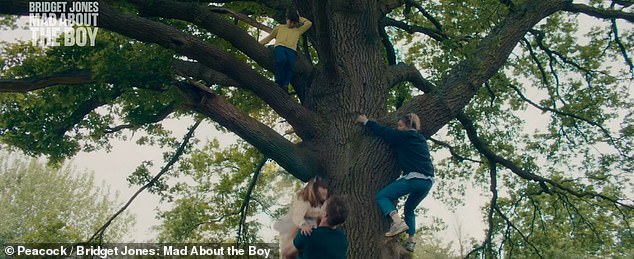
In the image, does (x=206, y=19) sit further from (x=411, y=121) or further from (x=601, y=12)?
(x=601, y=12)

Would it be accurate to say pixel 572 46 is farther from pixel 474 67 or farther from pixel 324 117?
pixel 324 117

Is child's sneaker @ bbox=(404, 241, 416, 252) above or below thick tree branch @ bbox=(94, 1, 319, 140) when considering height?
below

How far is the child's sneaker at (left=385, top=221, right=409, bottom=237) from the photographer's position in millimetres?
5096

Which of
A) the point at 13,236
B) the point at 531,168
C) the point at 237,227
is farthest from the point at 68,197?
the point at 531,168

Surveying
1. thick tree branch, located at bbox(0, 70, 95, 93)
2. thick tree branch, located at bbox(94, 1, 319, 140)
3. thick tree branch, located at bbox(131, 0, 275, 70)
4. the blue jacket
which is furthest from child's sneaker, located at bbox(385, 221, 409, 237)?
thick tree branch, located at bbox(0, 70, 95, 93)

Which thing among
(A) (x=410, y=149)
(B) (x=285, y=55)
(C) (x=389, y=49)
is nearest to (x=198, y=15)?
(B) (x=285, y=55)

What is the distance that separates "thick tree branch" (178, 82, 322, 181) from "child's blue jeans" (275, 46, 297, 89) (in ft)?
3.43

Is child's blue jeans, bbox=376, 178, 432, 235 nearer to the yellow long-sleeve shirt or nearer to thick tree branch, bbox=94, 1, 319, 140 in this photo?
thick tree branch, bbox=94, 1, 319, 140

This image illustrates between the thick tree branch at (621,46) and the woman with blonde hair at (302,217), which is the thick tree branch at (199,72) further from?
the thick tree branch at (621,46)

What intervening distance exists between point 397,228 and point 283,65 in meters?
2.69

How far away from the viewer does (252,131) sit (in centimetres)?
554

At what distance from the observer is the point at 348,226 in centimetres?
526

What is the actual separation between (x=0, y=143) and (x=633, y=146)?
10555 mm

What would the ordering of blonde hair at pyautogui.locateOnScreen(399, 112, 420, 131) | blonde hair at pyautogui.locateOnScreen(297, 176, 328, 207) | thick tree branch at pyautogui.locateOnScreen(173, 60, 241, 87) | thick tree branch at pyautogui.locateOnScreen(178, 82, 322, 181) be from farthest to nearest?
thick tree branch at pyautogui.locateOnScreen(173, 60, 241, 87), blonde hair at pyautogui.locateOnScreen(399, 112, 420, 131), thick tree branch at pyautogui.locateOnScreen(178, 82, 322, 181), blonde hair at pyautogui.locateOnScreen(297, 176, 328, 207)
